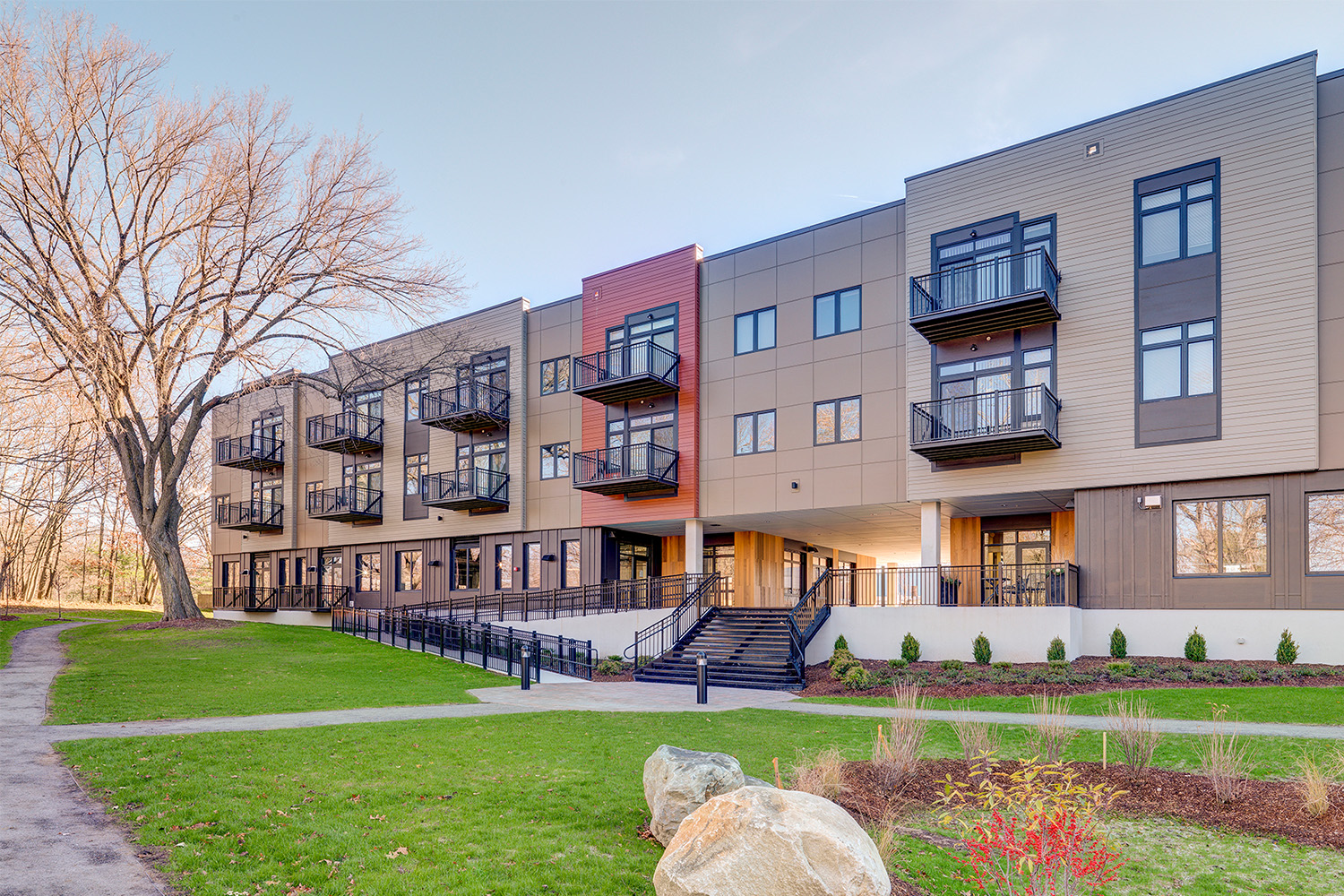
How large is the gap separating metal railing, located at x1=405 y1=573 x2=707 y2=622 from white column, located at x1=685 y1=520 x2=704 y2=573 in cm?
41

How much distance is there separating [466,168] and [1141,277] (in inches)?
596

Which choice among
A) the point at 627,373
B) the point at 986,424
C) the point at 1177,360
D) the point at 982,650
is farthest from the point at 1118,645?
the point at 627,373

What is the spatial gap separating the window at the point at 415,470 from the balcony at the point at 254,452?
26.7ft

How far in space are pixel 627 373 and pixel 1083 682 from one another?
607 inches

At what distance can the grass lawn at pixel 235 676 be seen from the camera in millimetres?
13055

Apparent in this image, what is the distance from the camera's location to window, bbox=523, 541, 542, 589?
96.7ft

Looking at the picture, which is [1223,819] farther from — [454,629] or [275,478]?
[275,478]

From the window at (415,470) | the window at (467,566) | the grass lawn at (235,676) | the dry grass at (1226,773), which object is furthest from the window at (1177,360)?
the window at (415,470)

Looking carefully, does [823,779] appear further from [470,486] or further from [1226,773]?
[470,486]

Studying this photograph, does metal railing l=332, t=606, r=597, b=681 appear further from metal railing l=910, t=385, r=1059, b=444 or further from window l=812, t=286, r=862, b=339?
window l=812, t=286, r=862, b=339

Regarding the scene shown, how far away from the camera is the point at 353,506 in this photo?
111 feet

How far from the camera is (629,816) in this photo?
7.25 meters

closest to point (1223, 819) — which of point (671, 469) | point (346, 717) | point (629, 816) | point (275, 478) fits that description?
point (629, 816)

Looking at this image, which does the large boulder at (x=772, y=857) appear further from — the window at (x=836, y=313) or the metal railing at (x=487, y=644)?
the window at (x=836, y=313)
